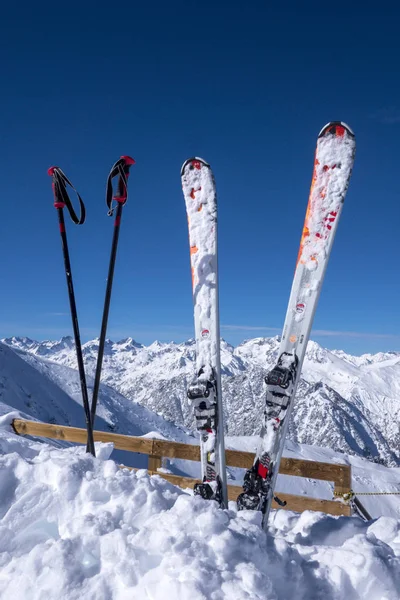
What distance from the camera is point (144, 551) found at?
2598 mm

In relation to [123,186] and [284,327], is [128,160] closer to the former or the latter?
[123,186]

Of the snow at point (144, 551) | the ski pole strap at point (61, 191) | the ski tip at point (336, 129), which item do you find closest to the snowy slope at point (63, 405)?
the ski pole strap at point (61, 191)

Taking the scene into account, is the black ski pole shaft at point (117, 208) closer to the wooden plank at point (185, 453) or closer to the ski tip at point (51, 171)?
the ski tip at point (51, 171)

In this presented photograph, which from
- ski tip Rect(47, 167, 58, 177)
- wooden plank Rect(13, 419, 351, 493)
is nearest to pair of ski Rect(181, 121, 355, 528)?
wooden plank Rect(13, 419, 351, 493)

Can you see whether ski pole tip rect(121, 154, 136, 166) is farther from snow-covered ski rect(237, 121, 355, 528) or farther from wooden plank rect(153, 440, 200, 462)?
wooden plank rect(153, 440, 200, 462)

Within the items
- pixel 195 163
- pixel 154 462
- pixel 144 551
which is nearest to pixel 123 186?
pixel 195 163

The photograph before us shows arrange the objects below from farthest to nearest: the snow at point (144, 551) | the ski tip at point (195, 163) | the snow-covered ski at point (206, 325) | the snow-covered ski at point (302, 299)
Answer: the ski tip at point (195, 163) → the snow-covered ski at point (206, 325) → the snow-covered ski at point (302, 299) → the snow at point (144, 551)

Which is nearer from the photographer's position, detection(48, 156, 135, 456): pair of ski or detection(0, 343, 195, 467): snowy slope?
detection(48, 156, 135, 456): pair of ski

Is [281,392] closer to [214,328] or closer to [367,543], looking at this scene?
[214,328]

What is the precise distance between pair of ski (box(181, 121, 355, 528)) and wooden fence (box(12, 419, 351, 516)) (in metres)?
0.93

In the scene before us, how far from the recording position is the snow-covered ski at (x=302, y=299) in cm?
430

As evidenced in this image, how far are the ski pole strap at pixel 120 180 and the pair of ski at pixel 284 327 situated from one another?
962 millimetres

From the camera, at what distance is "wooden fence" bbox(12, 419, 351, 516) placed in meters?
5.16

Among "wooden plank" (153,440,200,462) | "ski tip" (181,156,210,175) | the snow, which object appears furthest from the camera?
"ski tip" (181,156,210,175)
